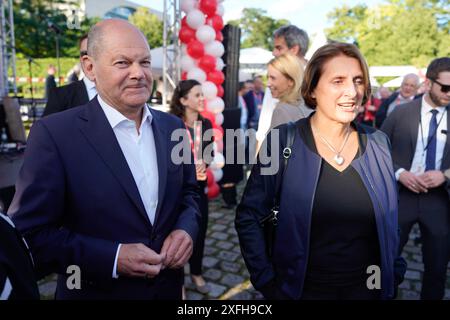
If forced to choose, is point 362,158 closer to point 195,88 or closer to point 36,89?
point 195,88

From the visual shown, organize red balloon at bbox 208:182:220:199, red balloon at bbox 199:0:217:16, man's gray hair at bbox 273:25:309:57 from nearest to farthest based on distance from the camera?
man's gray hair at bbox 273:25:309:57 < red balloon at bbox 208:182:220:199 < red balloon at bbox 199:0:217:16

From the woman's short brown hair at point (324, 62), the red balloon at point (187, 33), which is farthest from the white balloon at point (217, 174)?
the woman's short brown hair at point (324, 62)

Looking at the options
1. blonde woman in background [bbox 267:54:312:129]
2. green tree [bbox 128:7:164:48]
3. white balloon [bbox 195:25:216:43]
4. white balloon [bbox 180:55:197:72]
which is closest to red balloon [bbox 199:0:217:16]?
white balloon [bbox 195:25:216:43]

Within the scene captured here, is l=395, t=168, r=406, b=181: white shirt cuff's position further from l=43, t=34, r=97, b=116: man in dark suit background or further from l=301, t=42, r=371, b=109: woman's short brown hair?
l=43, t=34, r=97, b=116: man in dark suit background

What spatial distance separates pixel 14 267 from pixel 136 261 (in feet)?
2.32

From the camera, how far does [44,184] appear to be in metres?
1.52

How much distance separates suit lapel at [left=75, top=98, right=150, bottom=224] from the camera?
1620 millimetres

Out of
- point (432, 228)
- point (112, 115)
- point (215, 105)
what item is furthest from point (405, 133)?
point (215, 105)

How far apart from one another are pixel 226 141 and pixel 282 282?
5303 millimetres

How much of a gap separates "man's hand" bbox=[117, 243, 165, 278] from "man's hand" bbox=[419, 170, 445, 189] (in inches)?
93.4

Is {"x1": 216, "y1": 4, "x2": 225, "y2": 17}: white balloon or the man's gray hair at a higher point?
{"x1": 216, "y1": 4, "x2": 225, "y2": 17}: white balloon

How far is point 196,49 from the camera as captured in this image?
630 centimetres

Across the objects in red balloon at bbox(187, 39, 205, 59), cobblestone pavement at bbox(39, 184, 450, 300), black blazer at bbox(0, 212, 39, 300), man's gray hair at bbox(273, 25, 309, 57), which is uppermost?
Result: red balloon at bbox(187, 39, 205, 59)
